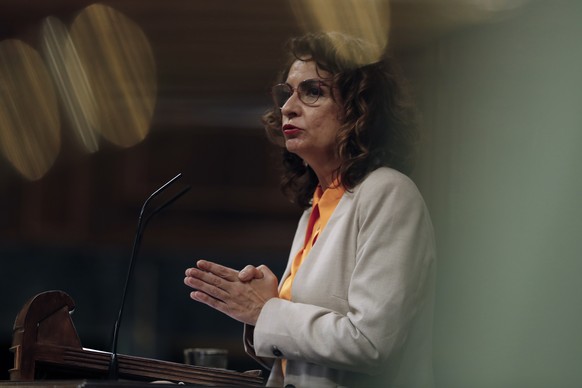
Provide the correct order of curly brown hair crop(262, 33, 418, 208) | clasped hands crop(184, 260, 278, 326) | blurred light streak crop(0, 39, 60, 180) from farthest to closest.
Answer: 1. blurred light streak crop(0, 39, 60, 180)
2. curly brown hair crop(262, 33, 418, 208)
3. clasped hands crop(184, 260, 278, 326)

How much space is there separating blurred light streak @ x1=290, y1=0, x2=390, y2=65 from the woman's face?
7.58 feet

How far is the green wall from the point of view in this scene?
6.04 feet

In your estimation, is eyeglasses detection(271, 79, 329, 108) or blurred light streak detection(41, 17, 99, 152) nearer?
eyeglasses detection(271, 79, 329, 108)

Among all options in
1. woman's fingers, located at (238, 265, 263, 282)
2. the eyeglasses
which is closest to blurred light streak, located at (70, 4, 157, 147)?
the eyeglasses

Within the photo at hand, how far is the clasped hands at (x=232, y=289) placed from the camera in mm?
1841

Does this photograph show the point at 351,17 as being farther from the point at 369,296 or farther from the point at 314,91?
the point at 369,296

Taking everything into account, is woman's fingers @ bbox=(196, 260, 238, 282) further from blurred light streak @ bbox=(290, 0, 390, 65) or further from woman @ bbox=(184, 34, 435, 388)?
blurred light streak @ bbox=(290, 0, 390, 65)

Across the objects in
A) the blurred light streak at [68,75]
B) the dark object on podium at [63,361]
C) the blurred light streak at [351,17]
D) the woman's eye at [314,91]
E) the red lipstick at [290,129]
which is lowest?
the dark object on podium at [63,361]

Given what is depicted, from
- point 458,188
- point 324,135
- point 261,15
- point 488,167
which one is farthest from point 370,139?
point 261,15

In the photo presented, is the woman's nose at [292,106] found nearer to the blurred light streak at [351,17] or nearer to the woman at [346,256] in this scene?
the woman at [346,256]

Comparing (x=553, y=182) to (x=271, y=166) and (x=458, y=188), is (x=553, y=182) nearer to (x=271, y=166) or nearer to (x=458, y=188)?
(x=458, y=188)

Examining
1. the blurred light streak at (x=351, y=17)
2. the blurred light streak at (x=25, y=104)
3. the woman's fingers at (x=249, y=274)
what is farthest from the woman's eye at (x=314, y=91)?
the blurred light streak at (x=25, y=104)

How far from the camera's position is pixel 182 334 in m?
5.02

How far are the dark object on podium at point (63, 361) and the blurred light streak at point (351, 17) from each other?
274cm
